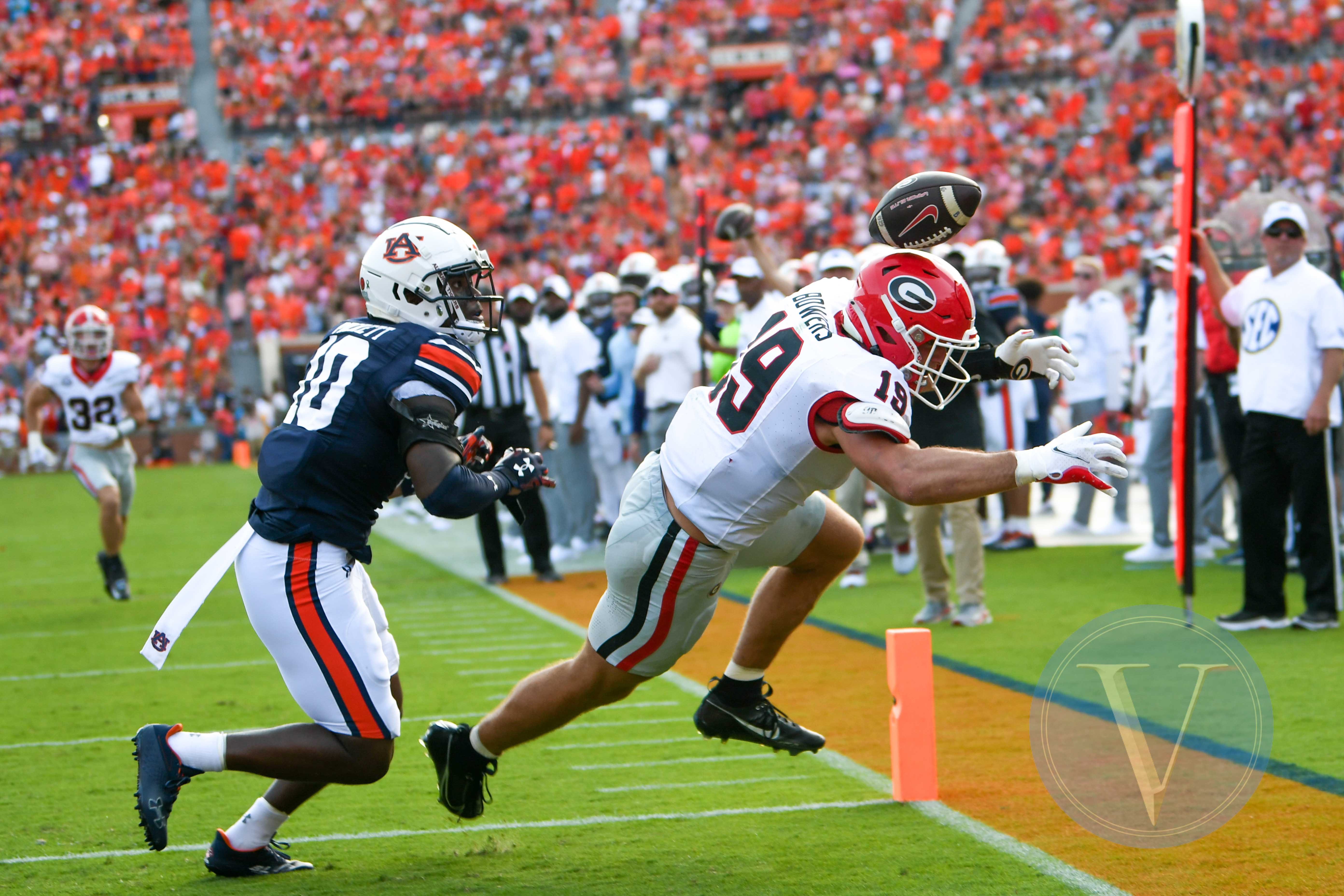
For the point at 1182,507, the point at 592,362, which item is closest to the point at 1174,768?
the point at 1182,507

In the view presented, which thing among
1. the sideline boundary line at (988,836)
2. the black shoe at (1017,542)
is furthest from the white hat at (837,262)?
the sideline boundary line at (988,836)

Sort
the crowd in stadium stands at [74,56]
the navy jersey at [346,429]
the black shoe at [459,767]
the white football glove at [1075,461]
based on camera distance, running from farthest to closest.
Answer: the crowd in stadium stands at [74,56] < the black shoe at [459,767] < the navy jersey at [346,429] < the white football glove at [1075,461]

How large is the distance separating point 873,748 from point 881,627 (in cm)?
232

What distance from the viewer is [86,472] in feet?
28.5

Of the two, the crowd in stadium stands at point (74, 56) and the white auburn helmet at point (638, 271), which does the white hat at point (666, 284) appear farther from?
the crowd in stadium stands at point (74, 56)

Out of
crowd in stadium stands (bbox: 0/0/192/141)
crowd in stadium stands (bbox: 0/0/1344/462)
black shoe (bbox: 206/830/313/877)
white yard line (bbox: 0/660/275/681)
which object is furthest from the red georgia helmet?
crowd in stadium stands (bbox: 0/0/192/141)

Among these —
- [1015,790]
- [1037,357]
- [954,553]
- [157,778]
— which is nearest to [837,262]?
[954,553]

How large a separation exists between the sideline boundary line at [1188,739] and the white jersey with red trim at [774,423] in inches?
32.8

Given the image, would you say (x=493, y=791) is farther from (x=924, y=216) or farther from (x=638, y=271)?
(x=638, y=271)

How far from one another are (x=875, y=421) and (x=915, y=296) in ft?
1.20

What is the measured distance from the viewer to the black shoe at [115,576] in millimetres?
8789

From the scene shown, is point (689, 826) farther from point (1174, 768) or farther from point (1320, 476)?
point (1320, 476)

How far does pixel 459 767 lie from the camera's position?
3.69 meters

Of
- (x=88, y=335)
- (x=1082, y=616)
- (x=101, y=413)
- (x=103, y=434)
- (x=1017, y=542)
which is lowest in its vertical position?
(x=1017, y=542)
